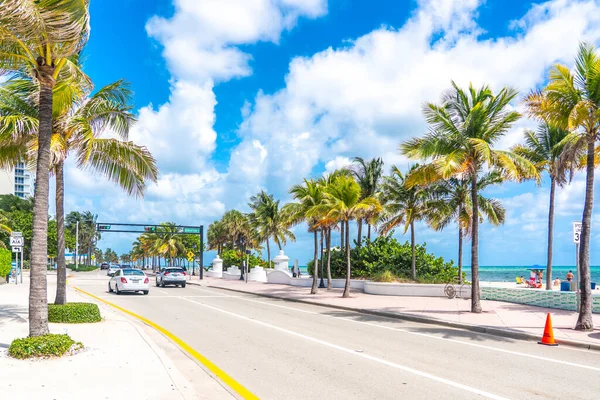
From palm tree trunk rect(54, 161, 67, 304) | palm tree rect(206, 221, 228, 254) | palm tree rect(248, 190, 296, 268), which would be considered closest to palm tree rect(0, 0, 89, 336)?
palm tree trunk rect(54, 161, 67, 304)

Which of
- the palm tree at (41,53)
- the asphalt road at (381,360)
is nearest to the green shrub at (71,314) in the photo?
the asphalt road at (381,360)

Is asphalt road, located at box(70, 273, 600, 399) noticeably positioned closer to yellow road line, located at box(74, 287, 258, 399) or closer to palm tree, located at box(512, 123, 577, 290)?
yellow road line, located at box(74, 287, 258, 399)

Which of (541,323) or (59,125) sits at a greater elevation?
(59,125)

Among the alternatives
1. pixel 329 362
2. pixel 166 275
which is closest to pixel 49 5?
pixel 329 362

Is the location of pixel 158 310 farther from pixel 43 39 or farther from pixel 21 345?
pixel 43 39

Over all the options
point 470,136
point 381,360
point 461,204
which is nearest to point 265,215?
point 461,204

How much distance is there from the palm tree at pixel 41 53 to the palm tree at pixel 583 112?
1162 centimetres

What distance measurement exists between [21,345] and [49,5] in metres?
5.57

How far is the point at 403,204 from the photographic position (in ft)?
92.9

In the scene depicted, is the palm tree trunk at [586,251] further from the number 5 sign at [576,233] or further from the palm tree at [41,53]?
the palm tree at [41,53]

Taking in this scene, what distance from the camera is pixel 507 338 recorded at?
1264 cm

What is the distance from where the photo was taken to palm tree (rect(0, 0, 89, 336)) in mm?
7527

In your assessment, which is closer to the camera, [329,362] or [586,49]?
[329,362]

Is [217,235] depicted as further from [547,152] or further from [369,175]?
[547,152]
